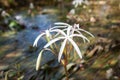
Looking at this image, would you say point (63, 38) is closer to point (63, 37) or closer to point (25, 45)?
point (63, 37)

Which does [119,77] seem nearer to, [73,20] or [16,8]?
[73,20]

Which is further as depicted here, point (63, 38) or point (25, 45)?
point (25, 45)

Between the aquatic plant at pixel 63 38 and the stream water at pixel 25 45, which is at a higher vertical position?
the aquatic plant at pixel 63 38

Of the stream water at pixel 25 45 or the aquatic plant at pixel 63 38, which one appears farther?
the stream water at pixel 25 45

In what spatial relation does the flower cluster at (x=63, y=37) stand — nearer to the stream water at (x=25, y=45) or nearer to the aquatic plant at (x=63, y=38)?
the aquatic plant at (x=63, y=38)

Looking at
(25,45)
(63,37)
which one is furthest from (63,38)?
(25,45)

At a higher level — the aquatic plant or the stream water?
the aquatic plant

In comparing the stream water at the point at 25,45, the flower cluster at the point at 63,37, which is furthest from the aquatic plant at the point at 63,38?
the stream water at the point at 25,45

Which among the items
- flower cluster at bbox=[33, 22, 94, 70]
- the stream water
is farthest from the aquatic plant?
the stream water

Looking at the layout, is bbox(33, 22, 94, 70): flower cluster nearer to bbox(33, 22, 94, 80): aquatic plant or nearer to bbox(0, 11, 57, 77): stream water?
bbox(33, 22, 94, 80): aquatic plant

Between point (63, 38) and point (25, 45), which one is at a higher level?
point (63, 38)

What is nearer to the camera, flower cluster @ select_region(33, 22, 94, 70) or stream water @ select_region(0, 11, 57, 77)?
flower cluster @ select_region(33, 22, 94, 70)

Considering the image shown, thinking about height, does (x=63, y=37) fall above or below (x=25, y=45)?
above
